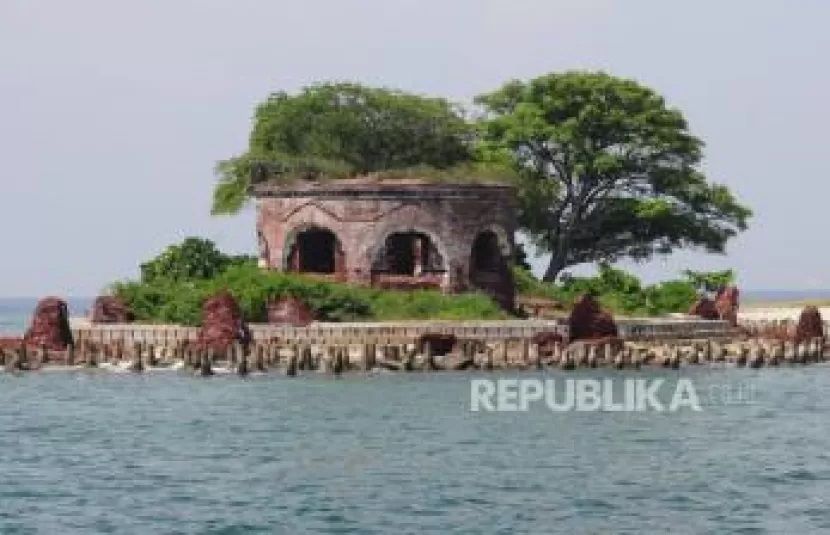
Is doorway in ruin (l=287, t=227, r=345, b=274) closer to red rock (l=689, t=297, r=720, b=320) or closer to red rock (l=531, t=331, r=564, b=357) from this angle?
red rock (l=531, t=331, r=564, b=357)

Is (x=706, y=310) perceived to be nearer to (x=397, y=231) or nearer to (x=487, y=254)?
(x=487, y=254)

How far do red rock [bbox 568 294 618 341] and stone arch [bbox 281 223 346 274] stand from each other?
36.4 ft

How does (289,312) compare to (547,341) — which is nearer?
(547,341)

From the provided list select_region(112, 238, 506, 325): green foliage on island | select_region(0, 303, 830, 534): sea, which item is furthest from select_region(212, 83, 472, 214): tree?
select_region(0, 303, 830, 534): sea

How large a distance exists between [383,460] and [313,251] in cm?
3623

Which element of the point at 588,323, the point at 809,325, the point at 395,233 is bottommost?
the point at 588,323

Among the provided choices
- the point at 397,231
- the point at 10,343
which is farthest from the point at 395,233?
the point at 10,343

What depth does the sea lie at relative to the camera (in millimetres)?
36938

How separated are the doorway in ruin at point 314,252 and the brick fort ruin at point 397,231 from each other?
39 millimetres

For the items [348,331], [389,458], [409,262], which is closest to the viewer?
[389,458]

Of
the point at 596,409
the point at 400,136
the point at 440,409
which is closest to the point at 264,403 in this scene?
the point at 440,409

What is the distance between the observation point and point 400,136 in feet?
311

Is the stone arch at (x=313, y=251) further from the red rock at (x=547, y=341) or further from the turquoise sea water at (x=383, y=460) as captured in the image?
the turquoise sea water at (x=383, y=460)

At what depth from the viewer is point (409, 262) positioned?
264ft
